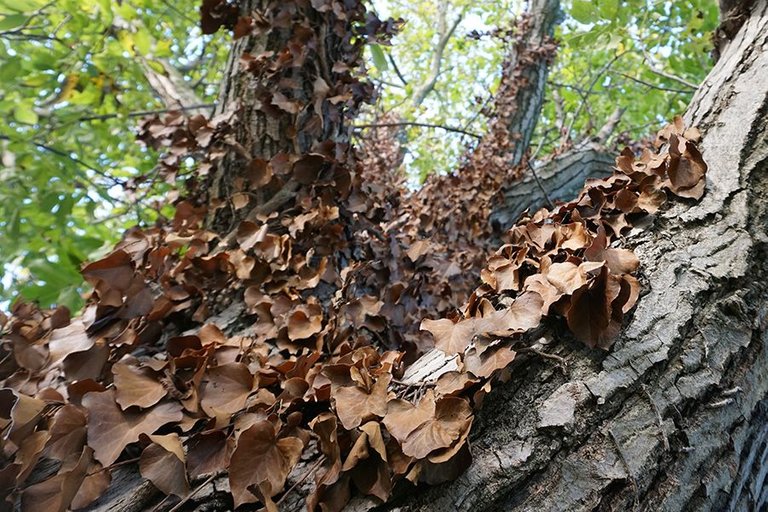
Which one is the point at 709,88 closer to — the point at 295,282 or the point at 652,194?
the point at 652,194

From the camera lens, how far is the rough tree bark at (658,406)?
2.51ft

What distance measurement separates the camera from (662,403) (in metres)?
0.81

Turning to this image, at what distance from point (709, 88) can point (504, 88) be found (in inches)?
107

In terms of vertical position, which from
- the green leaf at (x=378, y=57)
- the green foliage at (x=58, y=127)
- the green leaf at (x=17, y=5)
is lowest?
the green foliage at (x=58, y=127)

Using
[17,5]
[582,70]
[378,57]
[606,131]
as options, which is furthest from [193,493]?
[582,70]

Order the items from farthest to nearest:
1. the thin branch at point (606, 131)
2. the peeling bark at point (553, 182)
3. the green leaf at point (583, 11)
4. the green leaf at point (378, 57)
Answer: the thin branch at point (606, 131), the peeling bark at point (553, 182), the green leaf at point (583, 11), the green leaf at point (378, 57)

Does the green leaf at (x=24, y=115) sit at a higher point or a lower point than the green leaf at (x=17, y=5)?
lower

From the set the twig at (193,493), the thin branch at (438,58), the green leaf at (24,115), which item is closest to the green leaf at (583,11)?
the twig at (193,493)

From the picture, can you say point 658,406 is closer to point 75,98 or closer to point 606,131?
point 75,98

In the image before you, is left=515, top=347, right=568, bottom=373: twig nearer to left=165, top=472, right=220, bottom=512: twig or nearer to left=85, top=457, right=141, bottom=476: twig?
left=165, top=472, right=220, bottom=512: twig

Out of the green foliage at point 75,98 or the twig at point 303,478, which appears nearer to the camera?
the twig at point 303,478

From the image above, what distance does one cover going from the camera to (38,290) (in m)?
1.63

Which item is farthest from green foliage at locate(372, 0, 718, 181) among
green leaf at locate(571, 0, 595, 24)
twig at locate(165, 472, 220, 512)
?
twig at locate(165, 472, 220, 512)

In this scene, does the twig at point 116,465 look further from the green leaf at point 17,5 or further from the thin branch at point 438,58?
the thin branch at point 438,58
